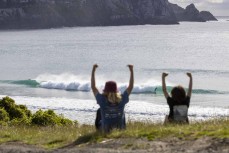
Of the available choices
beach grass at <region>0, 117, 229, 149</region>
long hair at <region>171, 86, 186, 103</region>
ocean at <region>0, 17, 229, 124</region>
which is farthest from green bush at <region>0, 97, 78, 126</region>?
long hair at <region>171, 86, 186, 103</region>

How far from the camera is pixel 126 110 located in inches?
1315

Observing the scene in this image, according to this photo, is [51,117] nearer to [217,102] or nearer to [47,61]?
[217,102]

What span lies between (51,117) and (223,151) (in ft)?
43.2

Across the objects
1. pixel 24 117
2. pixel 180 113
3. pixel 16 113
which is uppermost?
pixel 180 113

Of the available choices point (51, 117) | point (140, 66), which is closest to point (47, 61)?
point (140, 66)

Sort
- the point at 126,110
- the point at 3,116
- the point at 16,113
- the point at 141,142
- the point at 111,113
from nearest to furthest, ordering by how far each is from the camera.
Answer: the point at 141,142
the point at 111,113
the point at 3,116
the point at 16,113
the point at 126,110

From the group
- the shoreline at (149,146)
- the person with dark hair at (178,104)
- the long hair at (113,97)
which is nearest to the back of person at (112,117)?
the long hair at (113,97)

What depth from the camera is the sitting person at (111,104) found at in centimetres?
1036

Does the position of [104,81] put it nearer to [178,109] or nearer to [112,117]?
[178,109]

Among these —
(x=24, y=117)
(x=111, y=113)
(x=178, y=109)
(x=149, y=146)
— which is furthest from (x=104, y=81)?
(x=149, y=146)

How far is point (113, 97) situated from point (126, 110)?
75.6ft

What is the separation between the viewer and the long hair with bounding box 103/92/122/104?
10375 mm

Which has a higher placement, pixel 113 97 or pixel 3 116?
pixel 113 97

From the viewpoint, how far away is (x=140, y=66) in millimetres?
80750
